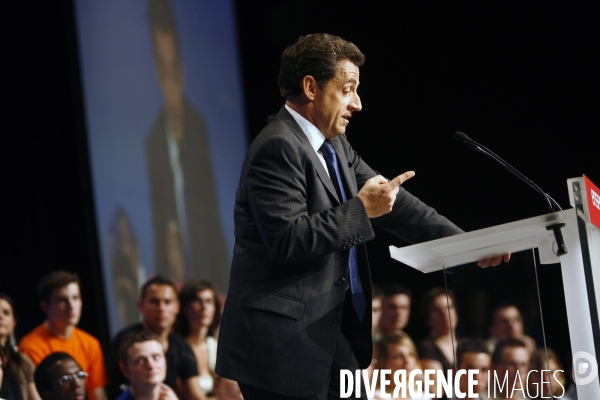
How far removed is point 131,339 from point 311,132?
92.2 inches

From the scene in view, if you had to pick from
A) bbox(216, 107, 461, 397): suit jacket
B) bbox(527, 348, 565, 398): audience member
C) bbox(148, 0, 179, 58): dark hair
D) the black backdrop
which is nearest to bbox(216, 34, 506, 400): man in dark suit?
bbox(216, 107, 461, 397): suit jacket

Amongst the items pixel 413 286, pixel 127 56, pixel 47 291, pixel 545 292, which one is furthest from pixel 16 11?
pixel 545 292

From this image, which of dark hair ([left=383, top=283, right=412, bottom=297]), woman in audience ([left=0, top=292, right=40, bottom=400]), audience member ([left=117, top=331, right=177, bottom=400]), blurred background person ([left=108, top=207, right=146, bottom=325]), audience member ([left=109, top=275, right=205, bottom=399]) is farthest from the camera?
dark hair ([left=383, top=283, right=412, bottom=297])

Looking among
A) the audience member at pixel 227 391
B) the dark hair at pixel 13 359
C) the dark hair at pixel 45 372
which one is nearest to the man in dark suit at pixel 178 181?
the audience member at pixel 227 391

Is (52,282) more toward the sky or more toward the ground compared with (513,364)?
more toward the sky

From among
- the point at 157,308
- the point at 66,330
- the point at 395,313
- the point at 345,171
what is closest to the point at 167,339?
the point at 157,308

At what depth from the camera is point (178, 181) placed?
14.1ft

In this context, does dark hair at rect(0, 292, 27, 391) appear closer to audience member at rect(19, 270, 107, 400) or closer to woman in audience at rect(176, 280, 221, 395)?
audience member at rect(19, 270, 107, 400)

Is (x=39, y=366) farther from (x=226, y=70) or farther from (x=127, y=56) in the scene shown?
(x=226, y=70)

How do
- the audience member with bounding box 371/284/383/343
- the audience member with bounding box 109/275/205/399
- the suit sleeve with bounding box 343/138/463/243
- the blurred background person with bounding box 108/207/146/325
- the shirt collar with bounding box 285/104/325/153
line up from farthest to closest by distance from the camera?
the audience member with bounding box 371/284/383/343
the blurred background person with bounding box 108/207/146/325
the audience member with bounding box 109/275/205/399
the suit sleeve with bounding box 343/138/463/243
the shirt collar with bounding box 285/104/325/153

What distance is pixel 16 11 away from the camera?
13.3ft

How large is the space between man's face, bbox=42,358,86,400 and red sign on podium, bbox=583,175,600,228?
280 centimetres

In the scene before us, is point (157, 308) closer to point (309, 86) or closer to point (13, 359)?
point (13, 359)

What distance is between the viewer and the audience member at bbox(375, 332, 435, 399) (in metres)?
4.25
